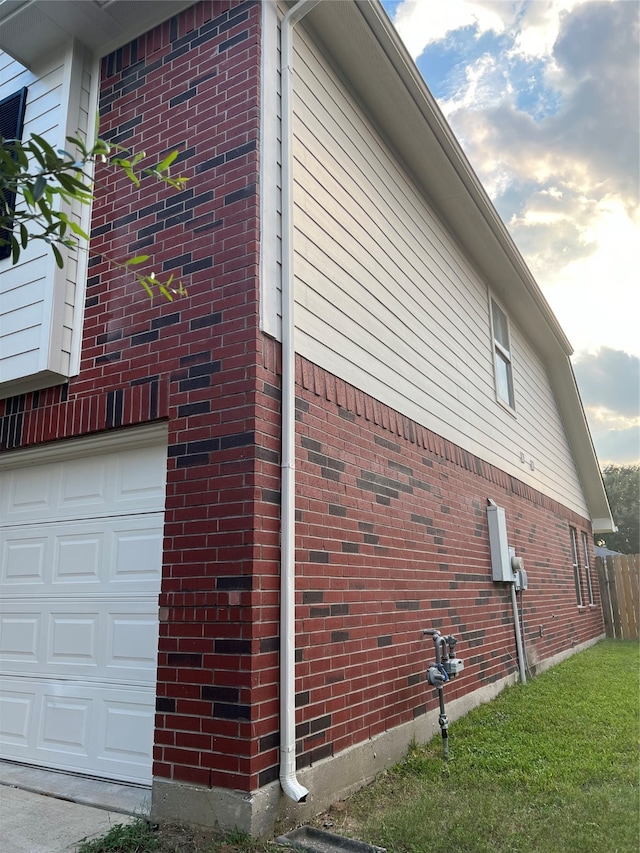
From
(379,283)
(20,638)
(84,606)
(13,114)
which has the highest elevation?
(13,114)

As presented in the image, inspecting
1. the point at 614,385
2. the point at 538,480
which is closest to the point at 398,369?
the point at 538,480

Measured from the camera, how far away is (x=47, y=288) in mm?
4574

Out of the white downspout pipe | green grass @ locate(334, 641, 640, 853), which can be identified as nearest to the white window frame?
the white downspout pipe

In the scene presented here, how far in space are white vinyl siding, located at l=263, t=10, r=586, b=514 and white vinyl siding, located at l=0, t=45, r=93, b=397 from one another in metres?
1.62

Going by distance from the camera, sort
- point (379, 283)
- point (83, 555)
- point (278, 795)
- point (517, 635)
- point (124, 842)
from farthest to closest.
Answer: point (517, 635)
point (379, 283)
point (83, 555)
point (278, 795)
point (124, 842)

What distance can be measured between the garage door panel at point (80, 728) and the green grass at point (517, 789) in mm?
1303

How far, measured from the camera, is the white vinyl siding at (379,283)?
15.7 feet

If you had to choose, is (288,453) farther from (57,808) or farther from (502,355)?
(502,355)

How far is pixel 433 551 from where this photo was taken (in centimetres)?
607

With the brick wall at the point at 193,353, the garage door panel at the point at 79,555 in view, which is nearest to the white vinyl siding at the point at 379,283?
the brick wall at the point at 193,353

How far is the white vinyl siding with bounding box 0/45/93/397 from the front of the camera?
14.8ft

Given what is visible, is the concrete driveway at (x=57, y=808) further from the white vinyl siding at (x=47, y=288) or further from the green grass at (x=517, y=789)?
the white vinyl siding at (x=47, y=288)

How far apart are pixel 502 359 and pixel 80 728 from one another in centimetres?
776

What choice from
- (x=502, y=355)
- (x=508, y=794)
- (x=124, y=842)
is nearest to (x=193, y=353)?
(x=124, y=842)
